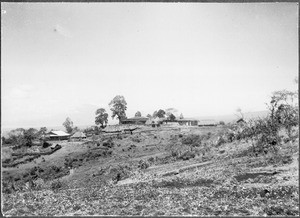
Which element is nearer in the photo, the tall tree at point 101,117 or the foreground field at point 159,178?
the foreground field at point 159,178

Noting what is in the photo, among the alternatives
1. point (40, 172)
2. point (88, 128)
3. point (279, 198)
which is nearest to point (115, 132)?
point (88, 128)

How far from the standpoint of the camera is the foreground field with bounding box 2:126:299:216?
7582 millimetres

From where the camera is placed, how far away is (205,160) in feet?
49.6

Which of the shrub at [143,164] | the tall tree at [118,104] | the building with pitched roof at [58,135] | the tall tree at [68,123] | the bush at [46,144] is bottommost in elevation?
the shrub at [143,164]

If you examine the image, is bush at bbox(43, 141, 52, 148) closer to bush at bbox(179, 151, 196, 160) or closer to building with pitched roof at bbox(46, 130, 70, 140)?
building with pitched roof at bbox(46, 130, 70, 140)

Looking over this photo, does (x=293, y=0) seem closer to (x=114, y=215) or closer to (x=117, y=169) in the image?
(x=114, y=215)

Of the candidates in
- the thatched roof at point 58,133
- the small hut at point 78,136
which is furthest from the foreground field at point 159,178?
the thatched roof at point 58,133

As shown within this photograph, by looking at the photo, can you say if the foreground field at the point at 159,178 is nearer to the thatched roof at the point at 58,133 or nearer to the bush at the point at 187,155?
the bush at the point at 187,155

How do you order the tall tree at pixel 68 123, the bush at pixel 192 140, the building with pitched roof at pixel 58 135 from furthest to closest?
the building with pitched roof at pixel 58 135, the bush at pixel 192 140, the tall tree at pixel 68 123

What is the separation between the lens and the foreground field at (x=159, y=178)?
7.58m

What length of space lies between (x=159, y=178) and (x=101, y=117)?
196 inches

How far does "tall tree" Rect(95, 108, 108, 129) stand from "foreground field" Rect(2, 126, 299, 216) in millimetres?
1868

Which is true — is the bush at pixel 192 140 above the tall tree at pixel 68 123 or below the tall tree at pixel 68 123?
below

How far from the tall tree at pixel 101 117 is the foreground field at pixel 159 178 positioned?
6.13ft
